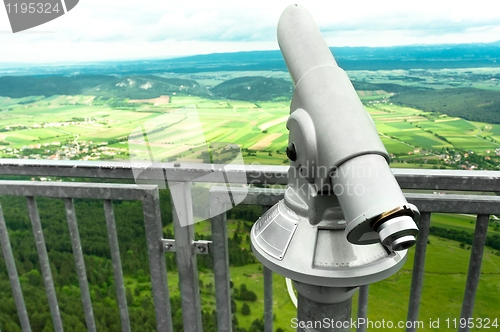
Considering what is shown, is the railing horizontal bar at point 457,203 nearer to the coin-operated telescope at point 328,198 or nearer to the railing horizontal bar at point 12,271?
the coin-operated telescope at point 328,198

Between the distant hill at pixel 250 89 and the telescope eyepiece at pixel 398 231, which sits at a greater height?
the distant hill at pixel 250 89

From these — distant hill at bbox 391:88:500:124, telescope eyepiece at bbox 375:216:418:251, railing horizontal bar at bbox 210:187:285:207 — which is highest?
telescope eyepiece at bbox 375:216:418:251

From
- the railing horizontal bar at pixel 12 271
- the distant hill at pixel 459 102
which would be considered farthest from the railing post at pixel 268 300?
the distant hill at pixel 459 102

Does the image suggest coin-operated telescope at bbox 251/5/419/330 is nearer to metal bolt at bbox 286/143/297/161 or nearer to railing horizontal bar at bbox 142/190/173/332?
metal bolt at bbox 286/143/297/161

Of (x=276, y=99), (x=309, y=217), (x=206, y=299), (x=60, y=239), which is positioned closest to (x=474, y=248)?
(x=309, y=217)

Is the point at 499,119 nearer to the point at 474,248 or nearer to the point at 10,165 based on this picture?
the point at 474,248

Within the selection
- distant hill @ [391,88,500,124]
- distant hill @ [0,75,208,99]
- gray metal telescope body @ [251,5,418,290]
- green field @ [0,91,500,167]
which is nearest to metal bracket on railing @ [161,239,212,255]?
green field @ [0,91,500,167]
